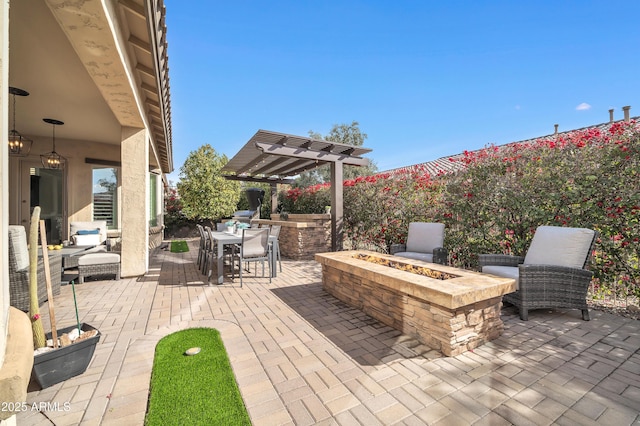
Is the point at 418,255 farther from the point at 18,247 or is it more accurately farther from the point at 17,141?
the point at 17,141

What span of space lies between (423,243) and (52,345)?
4.80 meters

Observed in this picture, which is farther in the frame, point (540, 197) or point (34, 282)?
point (540, 197)

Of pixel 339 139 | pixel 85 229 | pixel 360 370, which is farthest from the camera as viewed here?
pixel 339 139

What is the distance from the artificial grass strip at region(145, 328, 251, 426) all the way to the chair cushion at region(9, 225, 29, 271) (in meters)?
2.25

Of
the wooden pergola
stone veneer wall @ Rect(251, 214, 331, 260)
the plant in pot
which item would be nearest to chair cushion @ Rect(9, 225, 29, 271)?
the plant in pot

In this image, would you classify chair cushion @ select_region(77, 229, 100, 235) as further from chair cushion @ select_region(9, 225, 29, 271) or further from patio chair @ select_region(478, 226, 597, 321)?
patio chair @ select_region(478, 226, 597, 321)

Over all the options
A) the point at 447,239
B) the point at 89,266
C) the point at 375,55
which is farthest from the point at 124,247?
the point at 375,55

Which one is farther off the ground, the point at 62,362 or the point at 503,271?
the point at 503,271

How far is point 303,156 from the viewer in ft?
19.4

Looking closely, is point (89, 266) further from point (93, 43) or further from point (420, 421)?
point (420, 421)

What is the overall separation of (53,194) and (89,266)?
412 centimetres

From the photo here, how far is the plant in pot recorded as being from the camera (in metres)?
1.85

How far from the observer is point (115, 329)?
296 cm

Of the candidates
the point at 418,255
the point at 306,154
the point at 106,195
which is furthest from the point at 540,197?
the point at 106,195
